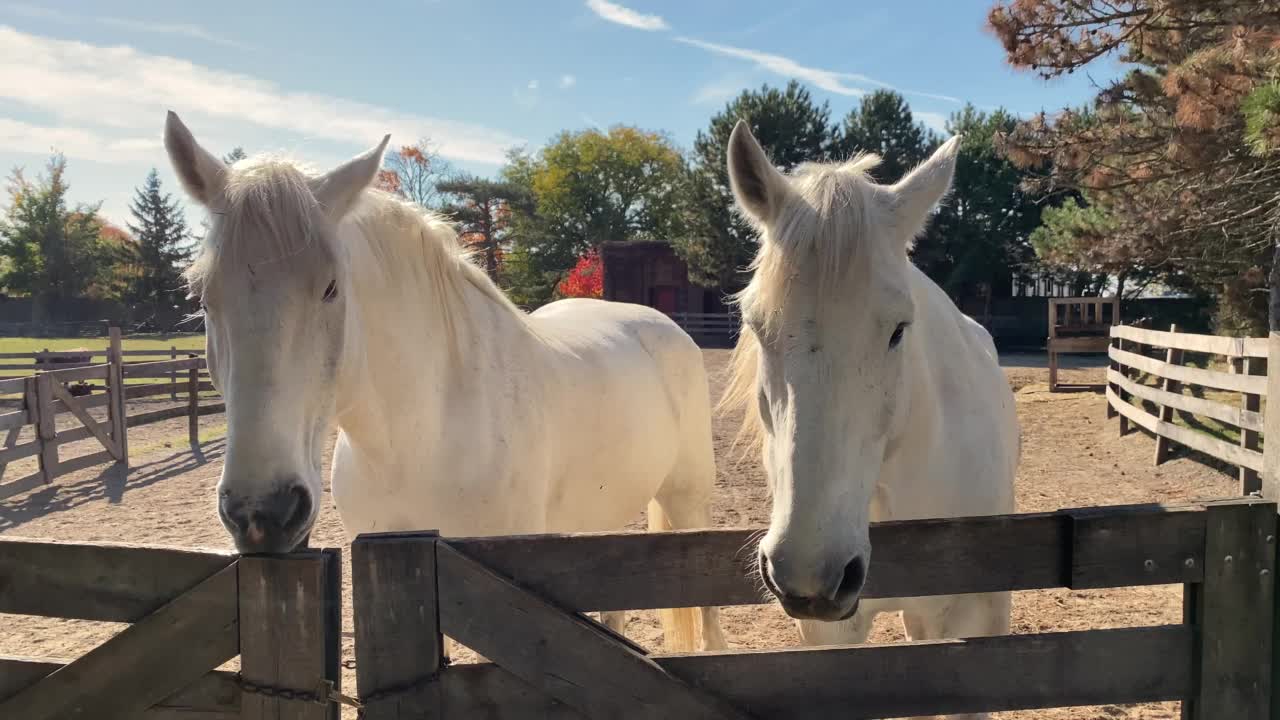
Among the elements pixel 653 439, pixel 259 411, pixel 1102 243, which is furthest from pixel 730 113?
pixel 259 411

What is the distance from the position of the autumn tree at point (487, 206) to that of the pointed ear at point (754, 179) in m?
38.6

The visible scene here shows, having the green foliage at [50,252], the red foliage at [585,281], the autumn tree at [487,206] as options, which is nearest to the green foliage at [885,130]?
the red foliage at [585,281]

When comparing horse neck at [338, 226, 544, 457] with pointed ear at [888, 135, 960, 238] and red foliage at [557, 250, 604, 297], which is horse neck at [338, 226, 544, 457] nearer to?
pointed ear at [888, 135, 960, 238]

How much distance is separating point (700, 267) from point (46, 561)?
97.8 feet

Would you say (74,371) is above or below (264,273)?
below

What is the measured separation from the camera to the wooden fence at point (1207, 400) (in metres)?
6.71

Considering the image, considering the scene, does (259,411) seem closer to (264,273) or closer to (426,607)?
(264,273)

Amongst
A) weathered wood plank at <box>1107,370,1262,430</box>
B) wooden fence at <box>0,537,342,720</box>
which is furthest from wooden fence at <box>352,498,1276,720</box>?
weathered wood plank at <box>1107,370,1262,430</box>

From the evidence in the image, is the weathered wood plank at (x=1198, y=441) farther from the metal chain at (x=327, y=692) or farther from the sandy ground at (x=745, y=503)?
the metal chain at (x=327, y=692)

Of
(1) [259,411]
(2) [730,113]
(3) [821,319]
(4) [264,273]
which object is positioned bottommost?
(1) [259,411]

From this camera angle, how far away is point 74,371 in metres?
9.62

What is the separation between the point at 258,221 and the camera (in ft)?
6.00

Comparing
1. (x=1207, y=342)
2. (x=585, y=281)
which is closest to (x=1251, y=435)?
(x=1207, y=342)

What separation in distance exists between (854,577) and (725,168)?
2927 centimetres
